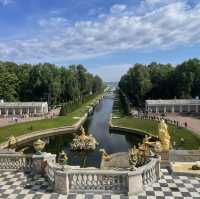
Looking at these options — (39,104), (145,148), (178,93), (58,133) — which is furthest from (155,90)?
(145,148)

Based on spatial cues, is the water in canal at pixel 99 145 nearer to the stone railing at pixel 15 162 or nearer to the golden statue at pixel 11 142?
the golden statue at pixel 11 142

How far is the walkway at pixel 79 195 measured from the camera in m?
16.2

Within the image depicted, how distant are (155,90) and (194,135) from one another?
53.2 m

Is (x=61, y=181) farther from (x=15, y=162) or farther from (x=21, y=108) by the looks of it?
(x=21, y=108)

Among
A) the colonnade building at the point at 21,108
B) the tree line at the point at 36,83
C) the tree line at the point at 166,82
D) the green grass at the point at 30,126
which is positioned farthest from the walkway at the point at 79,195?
the tree line at the point at 36,83

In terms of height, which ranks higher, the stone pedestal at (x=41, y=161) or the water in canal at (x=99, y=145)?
the stone pedestal at (x=41, y=161)

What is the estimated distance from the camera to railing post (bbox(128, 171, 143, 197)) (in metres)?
16.3

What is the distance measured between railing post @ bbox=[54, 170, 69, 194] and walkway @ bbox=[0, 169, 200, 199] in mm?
308

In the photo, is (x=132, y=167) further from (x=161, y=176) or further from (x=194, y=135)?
(x=194, y=135)

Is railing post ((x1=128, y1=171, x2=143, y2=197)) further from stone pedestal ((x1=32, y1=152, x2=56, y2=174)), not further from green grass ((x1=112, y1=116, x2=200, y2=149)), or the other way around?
green grass ((x1=112, y1=116, x2=200, y2=149))

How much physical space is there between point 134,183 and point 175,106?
68139 mm

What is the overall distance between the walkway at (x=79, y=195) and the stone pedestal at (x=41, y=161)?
0.58 meters

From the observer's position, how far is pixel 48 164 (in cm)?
1822

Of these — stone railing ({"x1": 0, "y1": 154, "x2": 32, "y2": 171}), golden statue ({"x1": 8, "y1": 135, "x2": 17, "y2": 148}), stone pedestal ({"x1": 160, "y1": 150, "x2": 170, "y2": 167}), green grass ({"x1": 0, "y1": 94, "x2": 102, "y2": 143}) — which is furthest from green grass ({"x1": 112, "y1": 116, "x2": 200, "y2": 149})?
stone railing ({"x1": 0, "y1": 154, "x2": 32, "y2": 171})
